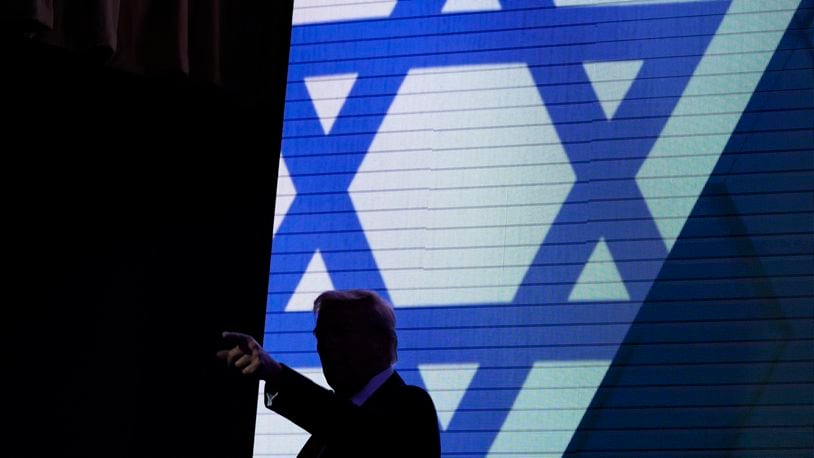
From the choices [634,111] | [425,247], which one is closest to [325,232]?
[425,247]

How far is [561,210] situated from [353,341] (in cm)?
100

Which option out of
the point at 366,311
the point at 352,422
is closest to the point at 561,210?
the point at 366,311

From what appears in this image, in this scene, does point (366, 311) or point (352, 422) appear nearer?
point (352, 422)

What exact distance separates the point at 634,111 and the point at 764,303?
0.66 metres

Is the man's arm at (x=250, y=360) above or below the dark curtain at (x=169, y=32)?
below

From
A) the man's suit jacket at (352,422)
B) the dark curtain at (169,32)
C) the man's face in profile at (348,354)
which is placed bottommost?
the man's suit jacket at (352,422)

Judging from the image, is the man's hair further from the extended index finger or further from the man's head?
the extended index finger

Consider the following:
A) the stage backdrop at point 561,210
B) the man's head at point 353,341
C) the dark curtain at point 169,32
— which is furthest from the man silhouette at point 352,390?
the dark curtain at point 169,32

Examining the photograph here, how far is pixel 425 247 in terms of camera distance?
2.68 metres

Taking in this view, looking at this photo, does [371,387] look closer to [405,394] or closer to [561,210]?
[405,394]

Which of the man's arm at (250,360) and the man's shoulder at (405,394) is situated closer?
the man's arm at (250,360)

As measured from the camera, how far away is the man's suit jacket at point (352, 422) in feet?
5.18

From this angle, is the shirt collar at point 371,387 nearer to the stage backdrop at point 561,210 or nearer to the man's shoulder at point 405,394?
the man's shoulder at point 405,394

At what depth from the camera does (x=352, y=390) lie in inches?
67.2
